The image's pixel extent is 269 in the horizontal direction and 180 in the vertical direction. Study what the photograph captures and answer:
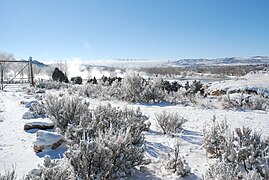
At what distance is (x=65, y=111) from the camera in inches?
263

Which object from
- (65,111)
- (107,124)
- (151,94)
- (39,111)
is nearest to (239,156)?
(107,124)

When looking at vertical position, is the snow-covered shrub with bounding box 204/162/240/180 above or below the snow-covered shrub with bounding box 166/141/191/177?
above

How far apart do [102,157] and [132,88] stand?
39.8 ft

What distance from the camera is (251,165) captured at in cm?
421

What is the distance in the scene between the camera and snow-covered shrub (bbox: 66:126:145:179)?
374 cm

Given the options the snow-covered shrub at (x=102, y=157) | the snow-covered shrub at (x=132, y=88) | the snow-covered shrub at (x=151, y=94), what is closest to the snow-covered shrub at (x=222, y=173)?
the snow-covered shrub at (x=102, y=157)

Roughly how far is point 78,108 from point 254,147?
4.25 meters

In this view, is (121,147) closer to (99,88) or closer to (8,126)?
(8,126)

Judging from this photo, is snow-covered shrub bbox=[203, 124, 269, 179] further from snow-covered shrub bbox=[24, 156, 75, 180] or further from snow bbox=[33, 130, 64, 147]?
snow bbox=[33, 130, 64, 147]

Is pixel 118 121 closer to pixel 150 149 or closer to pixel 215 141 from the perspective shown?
pixel 150 149

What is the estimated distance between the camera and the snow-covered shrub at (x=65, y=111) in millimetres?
6684

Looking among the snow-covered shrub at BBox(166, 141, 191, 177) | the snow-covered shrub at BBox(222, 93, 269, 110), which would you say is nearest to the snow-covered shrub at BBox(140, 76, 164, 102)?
the snow-covered shrub at BBox(222, 93, 269, 110)

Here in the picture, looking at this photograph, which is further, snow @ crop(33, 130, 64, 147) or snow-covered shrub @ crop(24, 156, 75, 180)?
snow @ crop(33, 130, 64, 147)

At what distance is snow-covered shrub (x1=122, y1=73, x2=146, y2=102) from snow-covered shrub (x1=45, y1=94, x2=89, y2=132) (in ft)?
27.8
